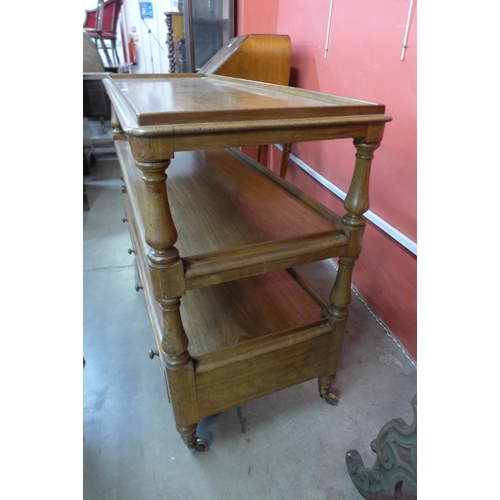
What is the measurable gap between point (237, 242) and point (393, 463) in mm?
722

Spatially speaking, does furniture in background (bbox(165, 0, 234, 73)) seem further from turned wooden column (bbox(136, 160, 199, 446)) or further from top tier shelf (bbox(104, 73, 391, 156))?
turned wooden column (bbox(136, 160, 199, 446))

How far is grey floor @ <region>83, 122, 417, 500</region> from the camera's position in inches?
44.7

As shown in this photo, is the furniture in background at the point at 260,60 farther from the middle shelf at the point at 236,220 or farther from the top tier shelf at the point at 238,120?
the top tier shelf at the point at 238,120

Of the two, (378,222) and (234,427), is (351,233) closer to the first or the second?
(378,222)

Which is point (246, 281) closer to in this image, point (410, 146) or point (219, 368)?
point (219, 368)

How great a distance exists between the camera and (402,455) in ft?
2.83

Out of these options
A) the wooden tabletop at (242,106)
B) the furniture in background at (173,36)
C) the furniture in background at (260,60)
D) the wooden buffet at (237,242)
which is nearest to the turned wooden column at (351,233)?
the wooden buffet at (237,242)

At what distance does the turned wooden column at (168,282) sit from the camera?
752mm

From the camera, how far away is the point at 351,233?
103cm

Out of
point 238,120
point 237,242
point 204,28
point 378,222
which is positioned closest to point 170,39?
point 204,28

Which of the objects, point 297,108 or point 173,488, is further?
point 173,488

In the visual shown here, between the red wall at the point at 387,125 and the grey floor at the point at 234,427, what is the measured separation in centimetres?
22

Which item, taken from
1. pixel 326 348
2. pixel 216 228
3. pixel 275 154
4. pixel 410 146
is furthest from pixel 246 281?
pixel 275 154

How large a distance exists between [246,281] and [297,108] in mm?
768
